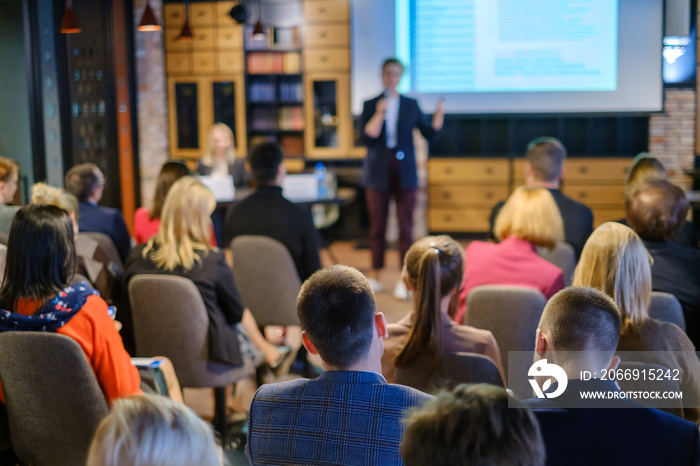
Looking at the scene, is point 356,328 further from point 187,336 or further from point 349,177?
point 349,177

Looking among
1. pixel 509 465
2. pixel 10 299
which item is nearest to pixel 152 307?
pixel 10 299

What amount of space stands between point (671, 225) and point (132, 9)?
611 cm

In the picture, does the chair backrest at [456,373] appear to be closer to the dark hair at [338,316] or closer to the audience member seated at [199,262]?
the dark hair at [338,316]

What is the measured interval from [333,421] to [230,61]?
22.0 feet

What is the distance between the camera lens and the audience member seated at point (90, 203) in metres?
3.55

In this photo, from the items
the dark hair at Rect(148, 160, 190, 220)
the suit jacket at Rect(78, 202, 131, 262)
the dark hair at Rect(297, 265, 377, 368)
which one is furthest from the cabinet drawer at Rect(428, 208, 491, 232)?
the dark hair at Rect(297, 265, 377, 368)

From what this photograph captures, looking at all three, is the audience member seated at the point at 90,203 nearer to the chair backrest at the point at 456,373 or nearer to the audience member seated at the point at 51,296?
the audience member seated at the point at 51,296

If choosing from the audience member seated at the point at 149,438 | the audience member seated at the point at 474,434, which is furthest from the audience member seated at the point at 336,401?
the audience member seated at the point at 474,434

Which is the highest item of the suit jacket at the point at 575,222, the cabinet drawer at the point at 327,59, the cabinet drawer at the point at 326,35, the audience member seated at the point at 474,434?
the cabinet drawer at the point at 326,35

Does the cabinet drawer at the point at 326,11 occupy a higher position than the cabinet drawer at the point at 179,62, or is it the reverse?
the cabinet drawer at the point at 326,11

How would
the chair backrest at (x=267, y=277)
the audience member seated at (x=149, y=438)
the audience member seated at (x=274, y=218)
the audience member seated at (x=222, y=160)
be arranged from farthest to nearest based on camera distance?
1. the audience member seated at (x=222, y=160)
2. the audience member seated at (x=274, y=218)
3. the chair backrest at (x=267, y=277)
4. the audience member seated at (x=149, y=438)

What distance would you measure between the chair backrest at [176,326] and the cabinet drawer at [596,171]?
5.09 meters

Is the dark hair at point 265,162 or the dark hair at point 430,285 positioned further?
the dark hair at point 265,162

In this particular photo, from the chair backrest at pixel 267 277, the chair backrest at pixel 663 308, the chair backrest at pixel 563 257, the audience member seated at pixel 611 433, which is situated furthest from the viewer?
the chair backrest at pixel 267 277
